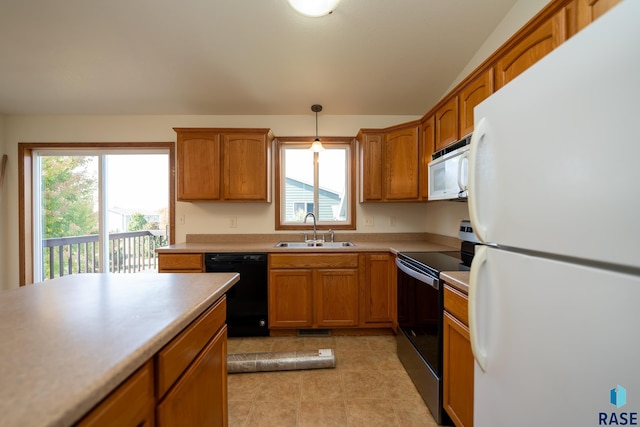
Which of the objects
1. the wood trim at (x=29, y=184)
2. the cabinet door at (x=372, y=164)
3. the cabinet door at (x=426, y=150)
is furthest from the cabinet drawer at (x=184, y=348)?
the wood trim at (x=29, y=184)

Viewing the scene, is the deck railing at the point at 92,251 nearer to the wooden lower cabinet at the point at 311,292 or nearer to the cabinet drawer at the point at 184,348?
the wooden lower cabinet at the point at 311,292

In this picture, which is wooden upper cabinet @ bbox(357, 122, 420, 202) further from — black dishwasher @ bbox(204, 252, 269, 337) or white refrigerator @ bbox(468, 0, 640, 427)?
white refrigerator @ bbox(468, 0, 640, 427)

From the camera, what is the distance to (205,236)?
3113 millimetres

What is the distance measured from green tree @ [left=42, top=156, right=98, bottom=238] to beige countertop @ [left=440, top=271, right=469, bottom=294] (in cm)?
400

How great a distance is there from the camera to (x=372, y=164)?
2801mm

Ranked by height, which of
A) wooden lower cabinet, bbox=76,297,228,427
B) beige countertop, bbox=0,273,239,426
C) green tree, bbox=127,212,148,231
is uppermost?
green tree, bbox=127,212,148,231

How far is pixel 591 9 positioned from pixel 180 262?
3157 millimetres

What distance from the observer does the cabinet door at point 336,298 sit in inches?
98.4

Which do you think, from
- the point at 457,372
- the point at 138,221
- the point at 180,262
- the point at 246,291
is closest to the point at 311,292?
the point at 246,291

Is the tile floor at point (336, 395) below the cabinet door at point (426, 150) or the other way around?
below

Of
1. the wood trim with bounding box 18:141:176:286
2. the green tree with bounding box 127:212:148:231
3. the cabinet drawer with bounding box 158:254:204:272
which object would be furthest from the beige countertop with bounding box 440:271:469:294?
the green tree with bounding box 127:212:148:231

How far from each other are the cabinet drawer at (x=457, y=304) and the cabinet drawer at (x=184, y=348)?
3.88 ft

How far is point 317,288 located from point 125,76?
9.30 ft

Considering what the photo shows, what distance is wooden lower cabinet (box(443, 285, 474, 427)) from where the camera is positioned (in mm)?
1203
